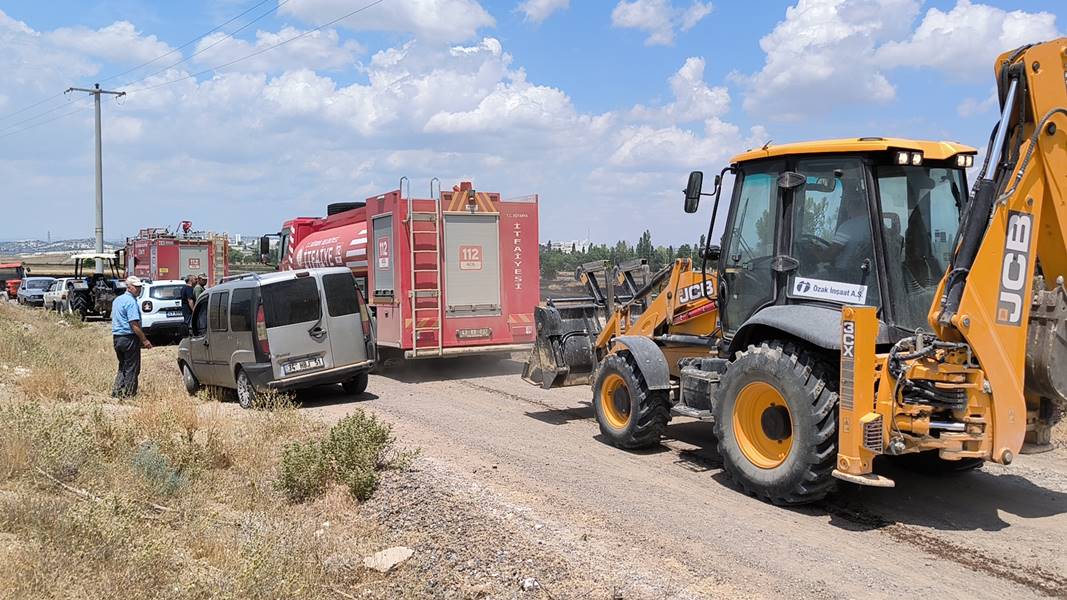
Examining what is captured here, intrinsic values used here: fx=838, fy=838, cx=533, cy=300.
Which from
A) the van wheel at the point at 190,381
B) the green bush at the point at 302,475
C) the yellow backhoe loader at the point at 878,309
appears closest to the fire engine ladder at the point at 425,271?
the van wheel at the point at 190,381

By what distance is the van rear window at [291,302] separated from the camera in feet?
38.4

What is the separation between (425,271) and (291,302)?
2.81 meters

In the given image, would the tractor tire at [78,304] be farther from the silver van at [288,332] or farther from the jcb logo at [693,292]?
the jcb logo at [693,292]

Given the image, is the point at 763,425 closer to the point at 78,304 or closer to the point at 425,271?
the point at 425,271

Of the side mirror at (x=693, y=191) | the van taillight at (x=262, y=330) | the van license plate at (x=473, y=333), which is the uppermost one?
the side mirror at (x=693, y=191)

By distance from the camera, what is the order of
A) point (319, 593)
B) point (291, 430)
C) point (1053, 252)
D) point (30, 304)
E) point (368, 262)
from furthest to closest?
point (30, 304)
point (368, 262)
point (291, 430)
point (1053, 252)
point (319, 593)

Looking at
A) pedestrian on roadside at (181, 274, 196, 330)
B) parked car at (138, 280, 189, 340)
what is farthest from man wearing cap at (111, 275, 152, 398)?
parked car at (138, 280, 189, 340)

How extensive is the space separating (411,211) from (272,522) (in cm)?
820

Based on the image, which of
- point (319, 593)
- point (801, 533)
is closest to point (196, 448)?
point (319, 593)

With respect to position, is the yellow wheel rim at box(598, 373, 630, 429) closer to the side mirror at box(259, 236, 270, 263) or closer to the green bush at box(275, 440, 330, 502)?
the green bush at box(275, 440, 330, 502)

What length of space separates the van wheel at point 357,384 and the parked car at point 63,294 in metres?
21.8

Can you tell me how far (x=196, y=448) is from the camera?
8125 millimetres

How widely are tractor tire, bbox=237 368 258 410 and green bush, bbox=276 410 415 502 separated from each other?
4610 millimetres

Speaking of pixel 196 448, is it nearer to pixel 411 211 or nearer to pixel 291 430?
pixel 291 430
